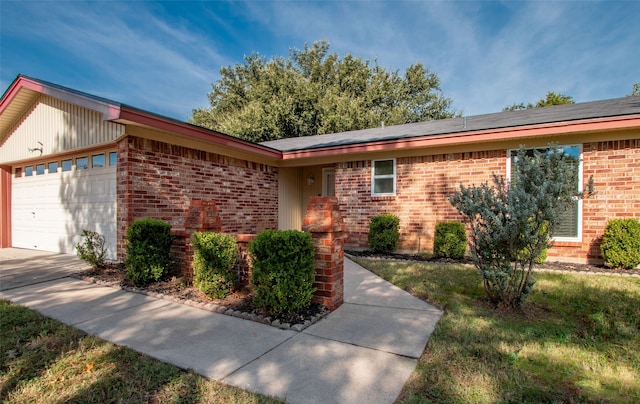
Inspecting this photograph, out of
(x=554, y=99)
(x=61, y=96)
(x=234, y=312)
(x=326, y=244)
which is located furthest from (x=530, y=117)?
(x=554, y=99)

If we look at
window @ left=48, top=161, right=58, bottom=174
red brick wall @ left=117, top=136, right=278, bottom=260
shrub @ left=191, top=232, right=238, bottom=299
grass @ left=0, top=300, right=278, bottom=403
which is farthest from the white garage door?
grass @ left=0, top=300, right=278, bottom=403

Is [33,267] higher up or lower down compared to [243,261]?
lower down

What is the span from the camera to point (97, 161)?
22.0ft

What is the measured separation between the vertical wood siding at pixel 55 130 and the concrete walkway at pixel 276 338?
3.06 metres

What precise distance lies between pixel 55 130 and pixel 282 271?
24.3 feet

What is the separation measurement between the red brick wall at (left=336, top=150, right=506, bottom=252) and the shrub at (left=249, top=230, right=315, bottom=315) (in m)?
5.12

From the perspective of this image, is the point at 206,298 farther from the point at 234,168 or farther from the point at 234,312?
the point at 234,168

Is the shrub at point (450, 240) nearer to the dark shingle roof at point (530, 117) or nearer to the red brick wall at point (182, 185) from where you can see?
the dark shingle roof at point (530, 117)

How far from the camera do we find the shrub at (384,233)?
7703mm

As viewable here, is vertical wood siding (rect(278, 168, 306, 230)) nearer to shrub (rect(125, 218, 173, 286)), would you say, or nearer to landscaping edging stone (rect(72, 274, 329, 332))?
shrub (rect(125, 218, 173, 286))

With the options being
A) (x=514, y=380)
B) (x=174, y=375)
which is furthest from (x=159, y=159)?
(x=514, y=380)

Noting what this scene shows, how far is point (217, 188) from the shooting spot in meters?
7.77

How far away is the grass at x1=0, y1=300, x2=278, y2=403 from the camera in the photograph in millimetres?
2021

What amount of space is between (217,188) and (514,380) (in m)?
7.03
